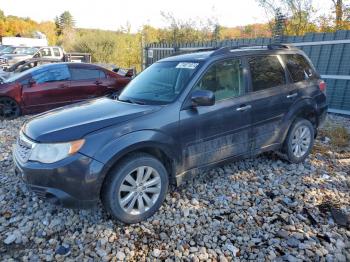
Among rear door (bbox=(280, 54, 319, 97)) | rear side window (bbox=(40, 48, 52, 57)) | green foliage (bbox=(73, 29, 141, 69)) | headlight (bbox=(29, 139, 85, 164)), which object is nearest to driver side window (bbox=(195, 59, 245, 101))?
rear door (bbox=(280, 54, 319, 97))

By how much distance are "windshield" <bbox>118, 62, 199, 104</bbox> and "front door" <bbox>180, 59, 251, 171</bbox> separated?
221 mm

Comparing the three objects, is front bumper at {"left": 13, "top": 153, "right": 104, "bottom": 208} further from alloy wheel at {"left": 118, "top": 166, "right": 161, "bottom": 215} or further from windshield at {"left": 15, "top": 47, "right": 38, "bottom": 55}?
windshield at {"left": 15, "top": 47, "right": 38, "bottom": 55}

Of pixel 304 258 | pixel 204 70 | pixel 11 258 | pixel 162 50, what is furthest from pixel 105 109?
pixel 162 50

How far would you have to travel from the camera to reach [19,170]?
121 inches

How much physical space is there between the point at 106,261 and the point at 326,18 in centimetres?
1457

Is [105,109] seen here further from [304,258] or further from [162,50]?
[162,50]

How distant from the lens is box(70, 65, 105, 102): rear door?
7.88m

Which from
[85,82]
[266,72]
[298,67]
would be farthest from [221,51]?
[85,82]

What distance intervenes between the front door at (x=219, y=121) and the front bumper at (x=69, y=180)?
1.07 meters

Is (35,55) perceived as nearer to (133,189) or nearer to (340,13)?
(340,13)

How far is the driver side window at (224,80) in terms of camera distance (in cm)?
360

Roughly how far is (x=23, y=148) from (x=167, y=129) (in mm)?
1559

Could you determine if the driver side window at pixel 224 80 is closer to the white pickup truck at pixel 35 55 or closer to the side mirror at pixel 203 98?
the side mirror at pixel 203 98

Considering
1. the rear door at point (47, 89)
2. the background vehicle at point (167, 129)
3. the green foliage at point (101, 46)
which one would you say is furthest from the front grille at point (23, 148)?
the green foliage at point (101, 46)
